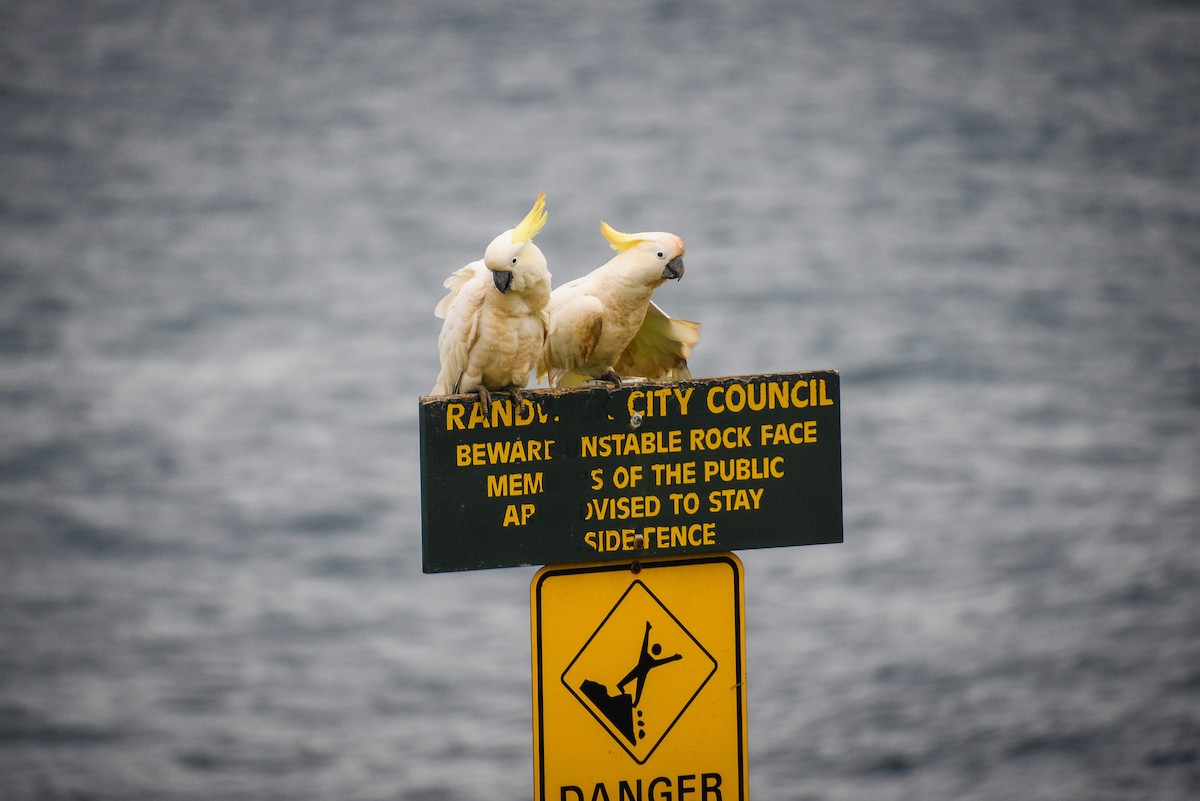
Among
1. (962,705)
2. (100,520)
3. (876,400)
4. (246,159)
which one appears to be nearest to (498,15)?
(246,159)

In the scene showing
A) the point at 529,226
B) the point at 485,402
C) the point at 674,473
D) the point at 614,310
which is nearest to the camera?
the point at 485,402

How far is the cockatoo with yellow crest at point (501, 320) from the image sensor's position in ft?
19.8

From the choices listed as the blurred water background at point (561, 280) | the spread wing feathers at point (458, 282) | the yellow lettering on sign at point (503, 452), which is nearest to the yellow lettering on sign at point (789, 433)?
the yellow lettering on sign at point (503, 452)

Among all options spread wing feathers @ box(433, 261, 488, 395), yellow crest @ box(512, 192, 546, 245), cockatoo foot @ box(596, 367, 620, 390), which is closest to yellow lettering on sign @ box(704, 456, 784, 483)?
yellow crest @ box(512, 192, 546, 245)

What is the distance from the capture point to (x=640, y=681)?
16.5 feet

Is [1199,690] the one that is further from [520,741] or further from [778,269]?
[778,269]

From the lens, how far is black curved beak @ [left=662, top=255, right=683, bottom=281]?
6.30 m

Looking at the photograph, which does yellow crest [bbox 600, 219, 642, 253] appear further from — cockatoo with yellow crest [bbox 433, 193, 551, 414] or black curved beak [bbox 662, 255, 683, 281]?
cockatoo with yellow crest [bbox 433, 193, 551, 414]

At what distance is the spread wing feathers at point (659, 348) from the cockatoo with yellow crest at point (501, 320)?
531 millimetres

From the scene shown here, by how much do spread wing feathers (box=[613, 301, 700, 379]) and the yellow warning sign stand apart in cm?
172

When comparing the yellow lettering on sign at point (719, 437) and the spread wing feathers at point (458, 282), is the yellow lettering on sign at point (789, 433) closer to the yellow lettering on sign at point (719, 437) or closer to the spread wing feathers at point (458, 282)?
the yellow lettering on sign at point (719, 437)

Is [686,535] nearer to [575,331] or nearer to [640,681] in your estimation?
[640,681]

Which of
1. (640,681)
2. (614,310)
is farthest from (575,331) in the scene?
(640,681)

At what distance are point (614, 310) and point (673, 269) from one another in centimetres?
30
